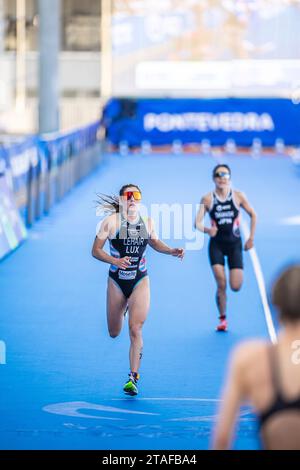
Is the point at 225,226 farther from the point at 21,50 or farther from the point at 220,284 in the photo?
the point at 21,50

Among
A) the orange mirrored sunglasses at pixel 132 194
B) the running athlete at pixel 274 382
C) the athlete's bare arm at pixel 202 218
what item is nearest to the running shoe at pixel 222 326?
the athlete's bare arm at pixel 202 218

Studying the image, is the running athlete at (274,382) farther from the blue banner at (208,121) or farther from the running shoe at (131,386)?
the blue banner at (208,121)

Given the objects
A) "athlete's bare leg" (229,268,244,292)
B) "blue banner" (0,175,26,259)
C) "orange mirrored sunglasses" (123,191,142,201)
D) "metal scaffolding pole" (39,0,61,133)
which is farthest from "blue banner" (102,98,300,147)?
"orange mirrored sunglasses" (123,191,142,201)

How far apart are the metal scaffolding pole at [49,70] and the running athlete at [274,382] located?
33.3 meters

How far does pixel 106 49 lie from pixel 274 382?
53.7 m

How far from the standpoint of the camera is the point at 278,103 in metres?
46.1

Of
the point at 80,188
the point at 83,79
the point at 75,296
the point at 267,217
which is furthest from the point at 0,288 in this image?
the point at 83,79

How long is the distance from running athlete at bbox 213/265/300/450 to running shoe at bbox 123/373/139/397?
5654 mm

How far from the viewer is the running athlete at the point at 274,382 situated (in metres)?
4.71

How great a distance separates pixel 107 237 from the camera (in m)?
10.5

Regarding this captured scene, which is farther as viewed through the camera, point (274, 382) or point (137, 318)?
point (137, 318)

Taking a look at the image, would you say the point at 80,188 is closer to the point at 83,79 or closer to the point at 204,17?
the point at 204,17

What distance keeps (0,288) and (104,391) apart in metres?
6.37

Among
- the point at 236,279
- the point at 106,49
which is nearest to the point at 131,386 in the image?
the point at 236,279
